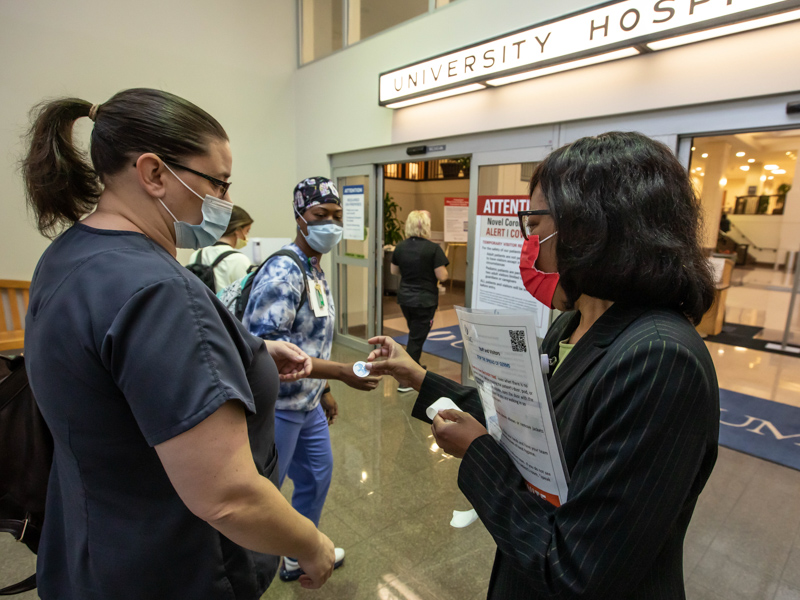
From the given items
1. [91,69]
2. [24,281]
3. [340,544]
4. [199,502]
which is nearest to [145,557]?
[199,502]

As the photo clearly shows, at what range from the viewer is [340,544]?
7.32 ft

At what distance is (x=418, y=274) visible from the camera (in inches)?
169

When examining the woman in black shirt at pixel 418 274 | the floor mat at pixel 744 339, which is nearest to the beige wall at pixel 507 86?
the woman in black shirt at pixel 418 274

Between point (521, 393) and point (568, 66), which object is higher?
point (568, 66)

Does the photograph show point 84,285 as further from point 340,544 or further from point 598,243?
point 340,544

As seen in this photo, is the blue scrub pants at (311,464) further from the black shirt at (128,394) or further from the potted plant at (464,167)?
the potted plant at (464,167)

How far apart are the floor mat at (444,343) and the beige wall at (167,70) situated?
2697mm

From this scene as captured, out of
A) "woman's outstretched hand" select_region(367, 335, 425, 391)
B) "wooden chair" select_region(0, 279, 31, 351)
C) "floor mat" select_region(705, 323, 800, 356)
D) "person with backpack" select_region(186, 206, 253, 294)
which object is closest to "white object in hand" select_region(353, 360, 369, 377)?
"woman's outstretched hand" select_region(367, 335, 425, 391)

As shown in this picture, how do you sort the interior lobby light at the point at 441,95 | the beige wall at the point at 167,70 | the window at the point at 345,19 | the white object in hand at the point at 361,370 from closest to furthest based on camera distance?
1. the white object in hand at the point at 361,370
2. the interior lobby light at the point at 441,95
3. the beige wall at the point at 167,70
4. the window at the point at 345,19

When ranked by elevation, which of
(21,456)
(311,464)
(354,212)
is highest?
(354,212)

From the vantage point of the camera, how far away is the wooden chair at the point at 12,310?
15.3 ft

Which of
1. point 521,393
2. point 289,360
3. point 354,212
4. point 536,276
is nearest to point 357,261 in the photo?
point 354,212

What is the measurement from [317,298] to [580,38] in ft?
8.53

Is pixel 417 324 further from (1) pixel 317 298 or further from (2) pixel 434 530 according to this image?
(1) pixel 317 298
